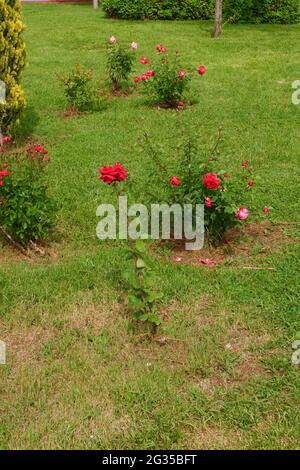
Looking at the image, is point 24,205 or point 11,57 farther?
point 11,57

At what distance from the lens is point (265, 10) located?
17.0 m

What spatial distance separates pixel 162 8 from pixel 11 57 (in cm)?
1189

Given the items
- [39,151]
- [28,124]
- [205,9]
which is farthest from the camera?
[205,9]

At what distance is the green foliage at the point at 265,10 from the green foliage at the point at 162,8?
0.82 m

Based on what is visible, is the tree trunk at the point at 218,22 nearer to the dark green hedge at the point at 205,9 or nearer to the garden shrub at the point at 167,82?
the dark green hedge at the point at 205,9

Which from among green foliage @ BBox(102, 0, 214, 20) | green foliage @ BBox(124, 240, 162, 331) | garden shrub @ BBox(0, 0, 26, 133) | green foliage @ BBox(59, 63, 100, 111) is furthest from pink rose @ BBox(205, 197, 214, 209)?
green foliage @ BBox(102, 0, 214, 20)

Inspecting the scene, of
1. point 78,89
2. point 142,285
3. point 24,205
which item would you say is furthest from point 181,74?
point 142,285

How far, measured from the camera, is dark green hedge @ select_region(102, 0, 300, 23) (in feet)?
55.4

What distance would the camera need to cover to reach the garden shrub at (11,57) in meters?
6.48

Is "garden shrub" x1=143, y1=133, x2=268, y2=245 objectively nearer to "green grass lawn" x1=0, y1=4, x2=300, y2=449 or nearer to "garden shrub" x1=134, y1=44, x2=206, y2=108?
"green grass lawn" x1=0, y1=4, x2=300, y2=449

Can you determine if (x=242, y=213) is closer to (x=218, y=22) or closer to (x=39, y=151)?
(x=39, y=151)

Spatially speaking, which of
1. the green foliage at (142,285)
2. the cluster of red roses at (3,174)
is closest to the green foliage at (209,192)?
the green foliage at (142,285)

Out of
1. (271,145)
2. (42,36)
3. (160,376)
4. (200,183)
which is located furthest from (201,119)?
(42,36)
